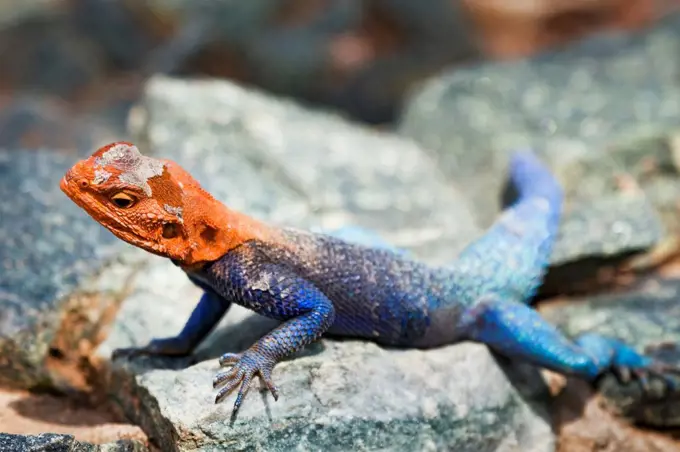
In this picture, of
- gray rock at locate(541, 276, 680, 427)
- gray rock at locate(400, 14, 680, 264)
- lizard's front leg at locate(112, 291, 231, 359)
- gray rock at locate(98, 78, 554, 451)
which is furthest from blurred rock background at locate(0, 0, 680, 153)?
lizard's front leg at locate(112, 291, 231, 359)

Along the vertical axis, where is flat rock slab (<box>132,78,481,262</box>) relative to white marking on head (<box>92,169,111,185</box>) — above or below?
above

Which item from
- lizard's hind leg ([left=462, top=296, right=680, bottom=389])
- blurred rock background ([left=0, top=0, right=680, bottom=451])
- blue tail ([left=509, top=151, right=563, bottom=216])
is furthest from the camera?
blue tail ([left=509, top=151, right=563, bottom=216])

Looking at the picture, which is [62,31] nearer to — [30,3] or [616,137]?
[30,3]

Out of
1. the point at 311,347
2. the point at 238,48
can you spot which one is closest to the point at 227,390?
the point at 311,347

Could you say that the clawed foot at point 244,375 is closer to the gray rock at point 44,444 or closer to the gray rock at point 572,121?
the gray rock at point 44,444

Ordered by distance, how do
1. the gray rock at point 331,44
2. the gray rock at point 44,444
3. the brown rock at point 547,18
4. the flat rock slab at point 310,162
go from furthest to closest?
the brown rock at point 547,18 → the gray rock at point 331,44 → the flat rock slab at point 310,162 → the gray rock at point 44,444

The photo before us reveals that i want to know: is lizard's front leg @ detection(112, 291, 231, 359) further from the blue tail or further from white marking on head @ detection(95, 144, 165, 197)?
the blue tail

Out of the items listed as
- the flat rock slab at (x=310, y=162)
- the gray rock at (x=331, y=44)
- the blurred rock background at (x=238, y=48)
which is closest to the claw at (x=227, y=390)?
the flat rock slab at (x=310, y=162)
